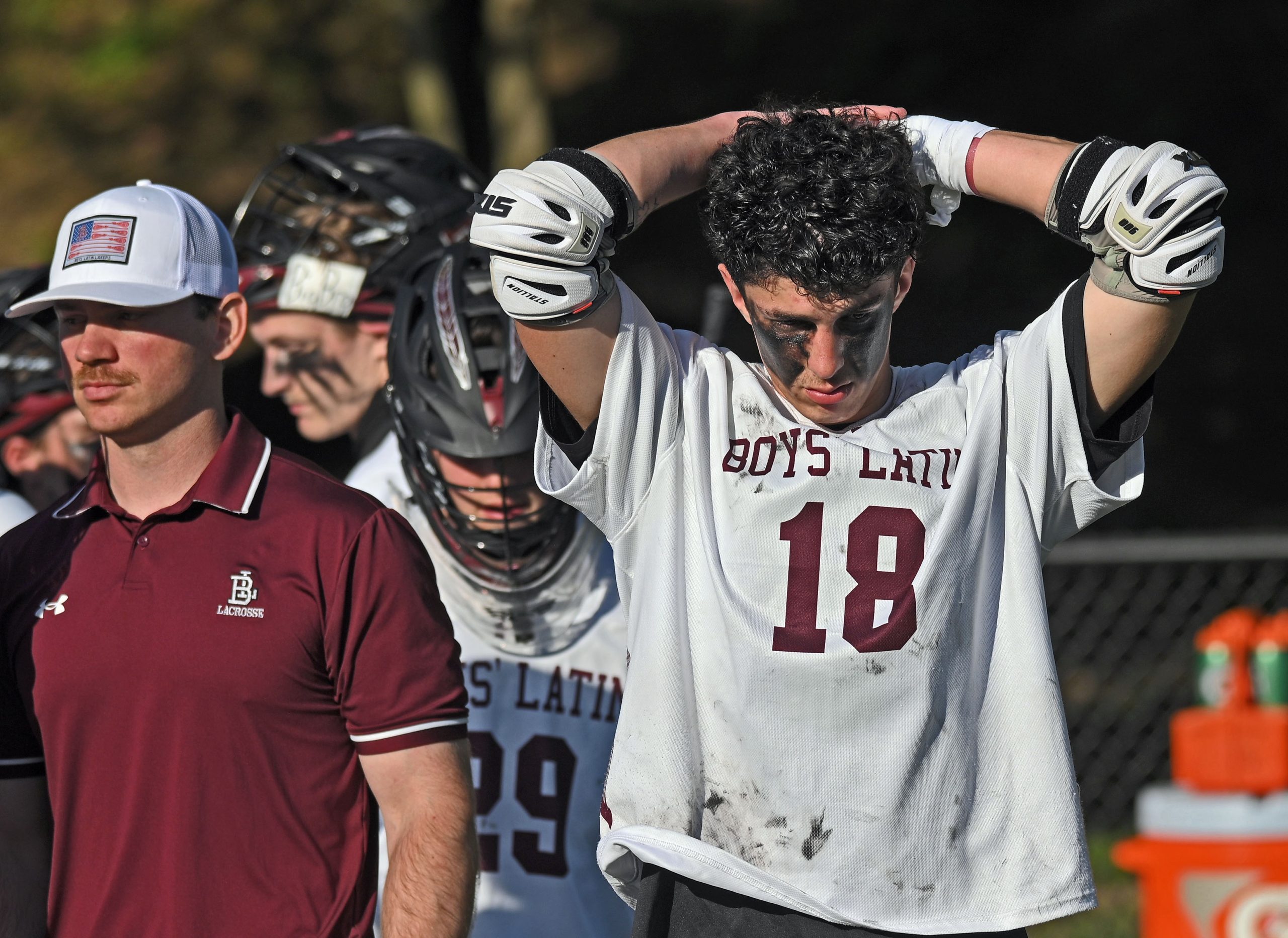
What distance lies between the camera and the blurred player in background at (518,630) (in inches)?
143

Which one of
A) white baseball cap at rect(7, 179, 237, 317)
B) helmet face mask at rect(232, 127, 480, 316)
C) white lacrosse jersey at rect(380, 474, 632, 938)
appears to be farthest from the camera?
helmet face mask at rect(232, 127, 480, 316)

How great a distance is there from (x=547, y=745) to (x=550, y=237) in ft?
4.92

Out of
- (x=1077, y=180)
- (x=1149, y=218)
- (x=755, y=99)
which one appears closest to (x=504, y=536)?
(x=1077, y=180)

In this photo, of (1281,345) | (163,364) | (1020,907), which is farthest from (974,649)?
(1281,345)

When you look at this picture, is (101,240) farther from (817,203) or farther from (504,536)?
(817,203)

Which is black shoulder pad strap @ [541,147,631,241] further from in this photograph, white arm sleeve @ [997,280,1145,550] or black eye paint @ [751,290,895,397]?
white arm sleeve @ [997,280,1145,550]

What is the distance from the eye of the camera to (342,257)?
17.2ft

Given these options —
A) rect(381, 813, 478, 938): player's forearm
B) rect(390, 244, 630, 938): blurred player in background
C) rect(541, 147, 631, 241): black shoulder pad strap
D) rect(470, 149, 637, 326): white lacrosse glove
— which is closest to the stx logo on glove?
rect(470, 149, 637, 326): white lacrosse glove

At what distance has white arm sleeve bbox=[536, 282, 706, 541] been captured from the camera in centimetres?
279

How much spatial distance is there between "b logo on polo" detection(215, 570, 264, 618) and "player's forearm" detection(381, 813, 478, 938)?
1.64ft

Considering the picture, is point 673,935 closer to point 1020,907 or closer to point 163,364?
point 1020,907

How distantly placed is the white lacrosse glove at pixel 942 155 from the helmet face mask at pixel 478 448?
118 cm

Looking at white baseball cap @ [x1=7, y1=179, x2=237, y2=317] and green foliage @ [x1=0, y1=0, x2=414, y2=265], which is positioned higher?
green foliage @ [x1=0, y1=0, x2=414, y2=265]

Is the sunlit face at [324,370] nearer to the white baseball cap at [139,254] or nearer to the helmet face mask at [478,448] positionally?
the helmet face mask at [478,448]
